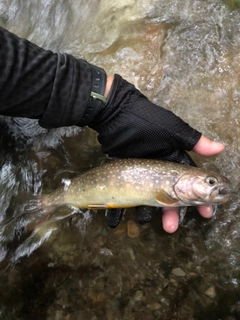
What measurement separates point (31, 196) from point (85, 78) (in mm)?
1276

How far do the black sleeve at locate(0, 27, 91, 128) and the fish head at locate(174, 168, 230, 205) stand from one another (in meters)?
0.92

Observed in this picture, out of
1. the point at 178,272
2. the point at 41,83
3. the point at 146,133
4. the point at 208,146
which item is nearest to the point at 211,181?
the point at 208,146

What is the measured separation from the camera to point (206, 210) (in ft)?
9.16

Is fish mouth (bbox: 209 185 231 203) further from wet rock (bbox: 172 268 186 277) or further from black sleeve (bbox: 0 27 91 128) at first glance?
black sleeve (bbox: 0 27 91 128)

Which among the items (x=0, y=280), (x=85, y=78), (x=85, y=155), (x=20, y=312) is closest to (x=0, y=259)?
(x=0, y=280)

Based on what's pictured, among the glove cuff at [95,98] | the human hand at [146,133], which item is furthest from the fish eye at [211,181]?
the glove cuff at [95,98]

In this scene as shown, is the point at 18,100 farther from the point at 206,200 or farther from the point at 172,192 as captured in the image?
the point at 206,200

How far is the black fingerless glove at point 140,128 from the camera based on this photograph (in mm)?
2668

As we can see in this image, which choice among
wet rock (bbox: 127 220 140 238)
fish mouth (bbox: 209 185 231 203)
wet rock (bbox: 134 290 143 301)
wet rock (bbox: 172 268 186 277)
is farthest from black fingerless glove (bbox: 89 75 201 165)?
wet rock (bbox: 134 290 143 301)

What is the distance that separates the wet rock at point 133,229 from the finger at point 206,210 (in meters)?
0.57

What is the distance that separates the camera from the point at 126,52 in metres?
3.74

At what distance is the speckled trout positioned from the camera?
8.62 feet

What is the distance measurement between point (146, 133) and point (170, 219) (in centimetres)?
69

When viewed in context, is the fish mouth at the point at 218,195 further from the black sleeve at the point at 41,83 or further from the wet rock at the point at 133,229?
the black sleeve at the point at 41,83
